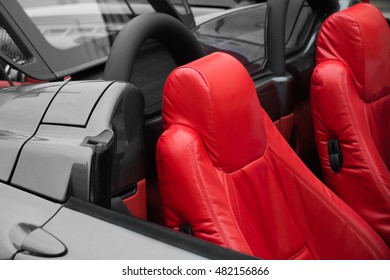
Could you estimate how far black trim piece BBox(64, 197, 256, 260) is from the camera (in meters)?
0.73

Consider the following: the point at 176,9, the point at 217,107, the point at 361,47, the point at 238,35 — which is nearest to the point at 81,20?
the point at 176,9

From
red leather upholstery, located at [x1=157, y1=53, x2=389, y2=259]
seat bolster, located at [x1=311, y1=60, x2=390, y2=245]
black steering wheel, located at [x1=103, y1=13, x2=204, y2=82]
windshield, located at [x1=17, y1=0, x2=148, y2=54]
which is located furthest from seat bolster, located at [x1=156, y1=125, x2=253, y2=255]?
seat bolster, located at [x1=311, y1=60, x2=390, y2=245]

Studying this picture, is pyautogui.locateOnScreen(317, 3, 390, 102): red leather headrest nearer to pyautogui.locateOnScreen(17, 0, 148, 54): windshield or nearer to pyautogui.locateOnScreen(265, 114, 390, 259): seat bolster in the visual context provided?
pyautogui.locateOnScreen(265, 114, 390, 259): seat bolster

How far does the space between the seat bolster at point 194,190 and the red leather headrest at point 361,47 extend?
0.73 m

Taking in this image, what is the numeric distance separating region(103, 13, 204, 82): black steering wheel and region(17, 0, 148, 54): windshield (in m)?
0.31

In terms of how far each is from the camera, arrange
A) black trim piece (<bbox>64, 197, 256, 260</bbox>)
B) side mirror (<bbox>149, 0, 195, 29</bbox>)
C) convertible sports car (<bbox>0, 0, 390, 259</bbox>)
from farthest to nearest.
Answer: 1. side mirror (<bbox>149, 0, 195, 29</bbox>)
2. convertible sports car (<bbox>0, 0, 390, 259</bbox>)
3. black trim piece (<bbox>64, 197, 256, 260</bbox>)

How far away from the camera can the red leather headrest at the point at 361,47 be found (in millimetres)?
1589

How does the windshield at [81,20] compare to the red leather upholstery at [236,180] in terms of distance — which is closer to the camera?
the red leather upholstery at [236,180]

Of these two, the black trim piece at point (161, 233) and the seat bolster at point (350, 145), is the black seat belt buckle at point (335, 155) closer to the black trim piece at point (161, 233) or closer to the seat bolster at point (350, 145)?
the seat bolster at point (350, 145)

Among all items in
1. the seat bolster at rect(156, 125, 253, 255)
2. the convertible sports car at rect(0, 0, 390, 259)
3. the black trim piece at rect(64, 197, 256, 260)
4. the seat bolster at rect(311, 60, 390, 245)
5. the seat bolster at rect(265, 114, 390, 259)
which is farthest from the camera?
the seat bolster at rect(311, 60, 390, 245)

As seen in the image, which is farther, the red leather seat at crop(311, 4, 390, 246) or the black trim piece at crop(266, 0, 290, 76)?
the black trim piece at crop(266, 0, 290, 76)

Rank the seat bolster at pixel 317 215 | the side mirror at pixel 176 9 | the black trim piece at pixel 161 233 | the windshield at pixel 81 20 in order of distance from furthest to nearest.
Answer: the side mirror at pixel 176 9, the windshield at pixel 81 20, the seat bolster at pixel 317 215, the black trim piece at pixel 161 233

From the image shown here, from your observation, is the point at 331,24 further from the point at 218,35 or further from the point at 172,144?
the point at 172,144

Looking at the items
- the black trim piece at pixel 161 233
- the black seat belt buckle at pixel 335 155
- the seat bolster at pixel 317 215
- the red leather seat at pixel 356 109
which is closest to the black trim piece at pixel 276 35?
the red leather seat at pixel 356 109
